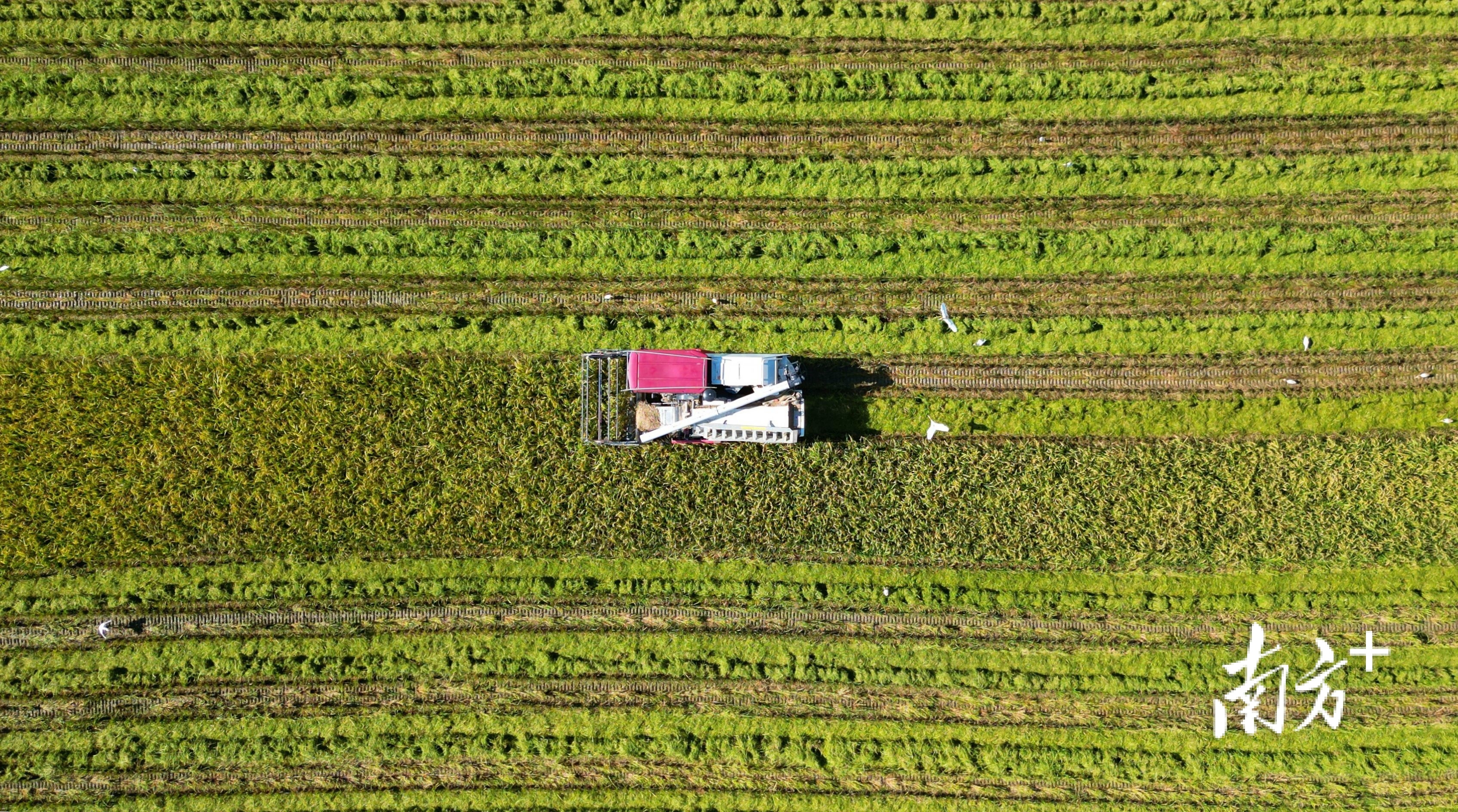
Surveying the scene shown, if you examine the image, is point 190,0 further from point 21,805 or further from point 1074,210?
point 1074,210

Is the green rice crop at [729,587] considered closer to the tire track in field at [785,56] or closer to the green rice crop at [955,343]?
the green rice crop at [955,343]

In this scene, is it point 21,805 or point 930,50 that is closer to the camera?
point 21,805

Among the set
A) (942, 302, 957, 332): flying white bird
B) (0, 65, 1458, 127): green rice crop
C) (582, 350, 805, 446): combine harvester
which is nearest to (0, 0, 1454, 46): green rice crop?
(0, 65, 1458, 127): green rice crop

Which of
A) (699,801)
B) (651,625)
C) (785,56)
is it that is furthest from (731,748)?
(785,56)

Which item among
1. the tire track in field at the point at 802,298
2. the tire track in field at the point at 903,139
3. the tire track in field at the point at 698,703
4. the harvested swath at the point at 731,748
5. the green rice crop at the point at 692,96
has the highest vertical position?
the green rice crop at the point at 692,96

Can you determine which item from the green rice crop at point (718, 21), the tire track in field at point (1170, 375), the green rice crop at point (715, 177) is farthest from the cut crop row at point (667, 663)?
the green rice crop at point (718, 21)

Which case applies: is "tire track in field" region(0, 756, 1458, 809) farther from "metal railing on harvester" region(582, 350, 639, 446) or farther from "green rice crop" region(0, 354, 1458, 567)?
"metal railing on harvester" region(582, 350, 639, 446)

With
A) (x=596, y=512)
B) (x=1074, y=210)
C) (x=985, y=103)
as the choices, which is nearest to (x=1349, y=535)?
(x=1074, y=210)
